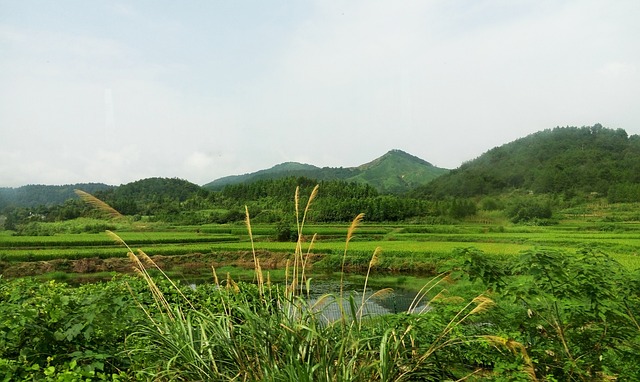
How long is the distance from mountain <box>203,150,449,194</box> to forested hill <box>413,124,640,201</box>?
50080mm

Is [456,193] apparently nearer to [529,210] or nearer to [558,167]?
[558,167]

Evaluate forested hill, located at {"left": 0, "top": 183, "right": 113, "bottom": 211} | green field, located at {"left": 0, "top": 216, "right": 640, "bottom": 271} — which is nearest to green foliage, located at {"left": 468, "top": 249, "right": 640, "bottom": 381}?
green field, located at {"left": 0, "top": 216, "right": 640, "bottom": 271}

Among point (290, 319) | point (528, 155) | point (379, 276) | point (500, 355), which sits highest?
point (528, 155)

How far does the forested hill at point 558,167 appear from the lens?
108 ft

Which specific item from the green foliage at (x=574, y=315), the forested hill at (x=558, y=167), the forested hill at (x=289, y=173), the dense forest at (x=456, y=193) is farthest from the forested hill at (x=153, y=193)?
the forested hill at (x=289, y=173)

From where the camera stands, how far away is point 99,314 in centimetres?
272

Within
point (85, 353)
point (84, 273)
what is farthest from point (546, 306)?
point (84, 273)

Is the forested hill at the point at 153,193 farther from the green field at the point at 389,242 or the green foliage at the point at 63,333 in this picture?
the green foliage at the point at 63,333

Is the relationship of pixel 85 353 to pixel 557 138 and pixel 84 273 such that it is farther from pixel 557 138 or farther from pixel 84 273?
pixel 557 138

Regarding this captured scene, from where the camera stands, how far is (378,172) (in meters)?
120

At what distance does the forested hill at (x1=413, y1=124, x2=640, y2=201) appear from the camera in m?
32.8

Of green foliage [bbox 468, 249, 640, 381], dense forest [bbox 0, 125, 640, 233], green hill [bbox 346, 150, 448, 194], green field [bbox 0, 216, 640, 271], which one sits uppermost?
green hill [bbox 346, 150, 448, 194]

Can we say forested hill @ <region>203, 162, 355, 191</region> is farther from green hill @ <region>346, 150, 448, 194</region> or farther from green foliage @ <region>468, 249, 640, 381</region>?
green foliage @ <region>468, 249, 640, 381</region>

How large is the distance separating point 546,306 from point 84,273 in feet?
72.4
